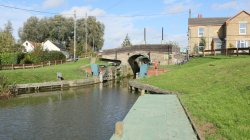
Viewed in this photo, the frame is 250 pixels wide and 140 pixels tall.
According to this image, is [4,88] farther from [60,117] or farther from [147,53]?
[147,53]

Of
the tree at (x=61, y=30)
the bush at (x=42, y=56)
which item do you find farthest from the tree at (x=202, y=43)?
the tree at (x=61, y=30)

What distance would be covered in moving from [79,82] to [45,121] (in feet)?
82.8

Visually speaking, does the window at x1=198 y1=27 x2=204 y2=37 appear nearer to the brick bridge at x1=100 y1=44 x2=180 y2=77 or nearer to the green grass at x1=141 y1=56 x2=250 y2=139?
the brick bridge at x1=100 y1=44 x2=180 y2=77

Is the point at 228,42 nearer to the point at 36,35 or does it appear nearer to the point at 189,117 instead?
the point at 189,117

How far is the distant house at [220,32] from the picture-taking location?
64.1 m

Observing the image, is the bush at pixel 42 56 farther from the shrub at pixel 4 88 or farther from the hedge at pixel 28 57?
the shrub at pixel 4 88

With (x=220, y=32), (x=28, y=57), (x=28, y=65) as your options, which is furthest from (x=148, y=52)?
(x=28, y=57)

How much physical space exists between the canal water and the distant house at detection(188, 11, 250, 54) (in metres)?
34.8

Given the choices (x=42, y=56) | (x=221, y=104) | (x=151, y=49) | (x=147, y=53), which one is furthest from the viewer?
(x=42, y=56)

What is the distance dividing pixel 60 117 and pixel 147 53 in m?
45.1

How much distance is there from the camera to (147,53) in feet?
223

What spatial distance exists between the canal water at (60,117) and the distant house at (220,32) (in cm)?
3479

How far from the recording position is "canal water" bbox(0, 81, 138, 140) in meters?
19.1

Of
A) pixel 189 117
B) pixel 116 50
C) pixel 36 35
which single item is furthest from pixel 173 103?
pixel 36 35
